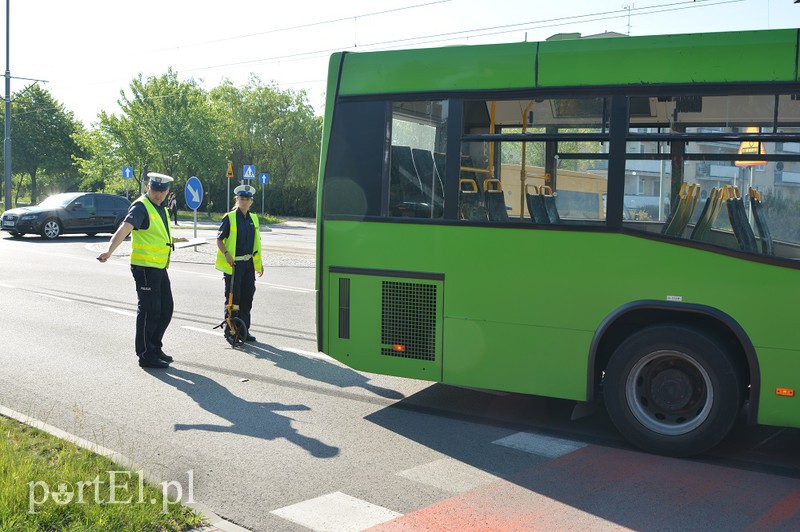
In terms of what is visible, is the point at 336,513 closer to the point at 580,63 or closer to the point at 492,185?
the point at 492,185

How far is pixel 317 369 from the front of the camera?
28.9 ft

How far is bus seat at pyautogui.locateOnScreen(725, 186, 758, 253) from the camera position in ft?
18.8

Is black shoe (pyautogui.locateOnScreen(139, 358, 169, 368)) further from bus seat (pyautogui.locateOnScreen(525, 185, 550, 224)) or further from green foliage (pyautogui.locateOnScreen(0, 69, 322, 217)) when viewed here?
green foliage (pyautogui.locateOnScreen(0, 69, 322, 217))

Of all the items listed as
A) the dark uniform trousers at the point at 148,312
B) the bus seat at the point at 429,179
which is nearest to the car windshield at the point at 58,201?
the dark uniform trousers at the point at 148,312

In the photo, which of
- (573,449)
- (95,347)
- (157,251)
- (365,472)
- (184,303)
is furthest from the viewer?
(184,303)

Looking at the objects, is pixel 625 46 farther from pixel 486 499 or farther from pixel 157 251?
pixel 157 251

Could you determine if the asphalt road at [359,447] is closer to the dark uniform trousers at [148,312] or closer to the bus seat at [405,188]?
the dark uniform trousers at [148,312]

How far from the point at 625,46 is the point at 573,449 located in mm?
2923

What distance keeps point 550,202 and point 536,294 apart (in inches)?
30.2

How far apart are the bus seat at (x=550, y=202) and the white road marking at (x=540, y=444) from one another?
5.37 feet

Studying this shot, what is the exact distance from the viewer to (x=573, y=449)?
6.05 m

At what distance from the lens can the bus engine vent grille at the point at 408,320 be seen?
22.3ft

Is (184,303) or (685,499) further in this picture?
(184,303)

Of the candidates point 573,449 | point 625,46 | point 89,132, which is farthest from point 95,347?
point 89,132
